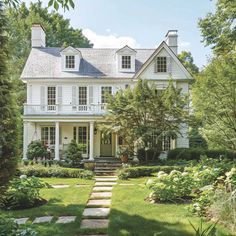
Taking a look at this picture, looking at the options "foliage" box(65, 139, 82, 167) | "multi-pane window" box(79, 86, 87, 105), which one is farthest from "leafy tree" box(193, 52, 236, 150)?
"multi-pane window" box(79, 86, 87, 105)

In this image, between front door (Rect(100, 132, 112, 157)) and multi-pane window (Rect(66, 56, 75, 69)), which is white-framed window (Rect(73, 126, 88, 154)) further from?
multi-pane window (Rect(66, 56, 75, 69))

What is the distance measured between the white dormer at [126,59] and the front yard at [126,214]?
1333cm

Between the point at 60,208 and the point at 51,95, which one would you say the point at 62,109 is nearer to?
the point at 51,95

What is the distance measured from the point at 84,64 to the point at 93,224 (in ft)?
58.3

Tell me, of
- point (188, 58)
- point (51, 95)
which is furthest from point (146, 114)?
point (188, 58)

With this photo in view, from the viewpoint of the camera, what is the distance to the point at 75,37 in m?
Answer: 43.6

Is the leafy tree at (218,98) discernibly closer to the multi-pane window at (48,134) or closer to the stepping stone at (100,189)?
the stepping stone at (100,189)

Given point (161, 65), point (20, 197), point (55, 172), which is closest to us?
point (20, 197)

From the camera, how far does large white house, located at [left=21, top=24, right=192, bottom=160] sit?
2152cm

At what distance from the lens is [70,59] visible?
23.2m

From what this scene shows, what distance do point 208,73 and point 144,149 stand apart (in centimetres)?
661

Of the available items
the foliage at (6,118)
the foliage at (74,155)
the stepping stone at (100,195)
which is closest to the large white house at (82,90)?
the foliage at (74,155)

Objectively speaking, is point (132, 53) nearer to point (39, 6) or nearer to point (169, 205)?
point (169, 205)

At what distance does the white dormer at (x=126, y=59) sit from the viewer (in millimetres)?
23000
